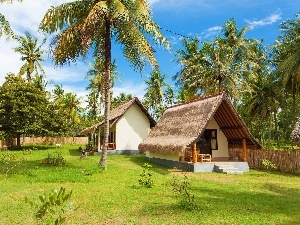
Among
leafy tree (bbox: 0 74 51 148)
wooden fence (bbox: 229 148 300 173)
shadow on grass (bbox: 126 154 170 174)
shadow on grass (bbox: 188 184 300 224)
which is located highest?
leafy tree (bbox: 0 74 51 148)

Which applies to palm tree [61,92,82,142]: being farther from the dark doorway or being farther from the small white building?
the dark doorway

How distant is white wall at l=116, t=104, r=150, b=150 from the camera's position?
99.2 feet

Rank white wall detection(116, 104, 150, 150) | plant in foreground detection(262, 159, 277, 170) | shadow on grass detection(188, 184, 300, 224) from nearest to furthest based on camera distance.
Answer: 1. shadow on grass detection(188, 184, 300, 224)
2. plant in foreground detection(262, 159, 277, 170)
3. white wall detection(116, 104, 150, 150)

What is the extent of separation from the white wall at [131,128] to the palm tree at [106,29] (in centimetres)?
1209

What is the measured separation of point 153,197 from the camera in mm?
11086

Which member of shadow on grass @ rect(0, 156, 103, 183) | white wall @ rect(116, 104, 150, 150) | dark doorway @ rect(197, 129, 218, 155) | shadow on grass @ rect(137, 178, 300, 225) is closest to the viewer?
shadow on grass @ rect(137, 178, 300, 225)

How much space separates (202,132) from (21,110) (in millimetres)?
21773

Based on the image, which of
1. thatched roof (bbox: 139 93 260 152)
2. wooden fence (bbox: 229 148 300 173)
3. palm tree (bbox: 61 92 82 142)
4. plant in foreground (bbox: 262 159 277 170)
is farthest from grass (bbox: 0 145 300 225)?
palm tree (bbox: 61 92 82 142)

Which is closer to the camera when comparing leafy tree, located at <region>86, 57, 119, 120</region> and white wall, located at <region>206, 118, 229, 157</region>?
white wall, located at <region>206, 118, 229, 157</region>

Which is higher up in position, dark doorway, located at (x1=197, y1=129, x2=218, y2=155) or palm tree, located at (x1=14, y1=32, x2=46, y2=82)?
palm tree, located at (x1=14, y1=32, x2=46, y2=82)

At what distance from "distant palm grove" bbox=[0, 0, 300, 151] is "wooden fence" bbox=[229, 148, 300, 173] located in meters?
8.22

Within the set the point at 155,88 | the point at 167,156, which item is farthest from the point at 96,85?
the point at 167,156

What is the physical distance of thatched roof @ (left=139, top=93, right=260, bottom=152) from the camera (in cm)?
1827

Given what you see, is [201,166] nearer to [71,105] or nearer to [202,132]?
[202,132]
